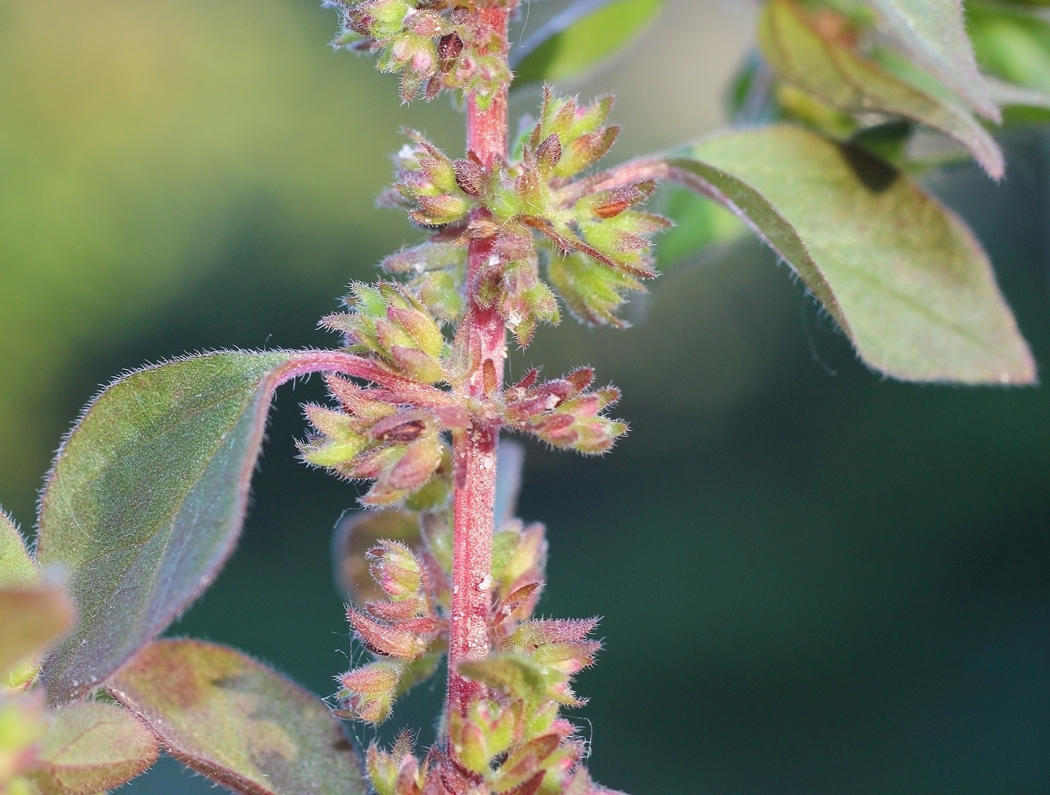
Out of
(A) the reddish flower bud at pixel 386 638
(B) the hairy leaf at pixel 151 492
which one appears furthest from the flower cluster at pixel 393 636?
(B) the hairy leaf at pixel 151 492

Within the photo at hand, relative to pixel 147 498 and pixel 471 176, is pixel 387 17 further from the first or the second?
pixel 147 498

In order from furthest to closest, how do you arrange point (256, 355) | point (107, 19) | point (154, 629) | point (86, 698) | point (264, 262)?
point (107, 19) → point (264, 262) → point (256, 355) → point (86, 698) → point (154, 629)

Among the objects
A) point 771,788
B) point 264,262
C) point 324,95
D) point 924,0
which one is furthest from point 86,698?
point 324,95

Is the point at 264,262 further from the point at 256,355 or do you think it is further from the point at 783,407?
the point at 256,355

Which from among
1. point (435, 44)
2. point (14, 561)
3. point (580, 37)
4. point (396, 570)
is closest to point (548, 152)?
point (435, 44)

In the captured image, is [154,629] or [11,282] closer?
[154,629]

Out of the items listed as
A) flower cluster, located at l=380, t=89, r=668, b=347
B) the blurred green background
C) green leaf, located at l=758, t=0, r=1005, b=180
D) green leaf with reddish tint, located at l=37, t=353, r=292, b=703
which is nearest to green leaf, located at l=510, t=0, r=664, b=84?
green leaf, located at l=758, t=0, r=1005, b=180

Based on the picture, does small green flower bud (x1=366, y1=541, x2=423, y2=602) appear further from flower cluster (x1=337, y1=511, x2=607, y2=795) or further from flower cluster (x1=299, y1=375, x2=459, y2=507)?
flower cluster (x1=299, y1=375, x2=459, y2=507)
